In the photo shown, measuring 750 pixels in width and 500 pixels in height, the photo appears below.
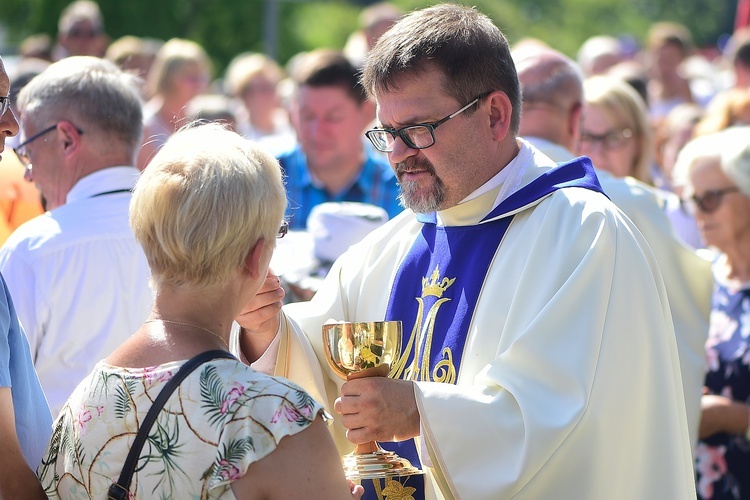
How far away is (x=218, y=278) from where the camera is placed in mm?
2260

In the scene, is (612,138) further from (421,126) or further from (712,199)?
(421,126)

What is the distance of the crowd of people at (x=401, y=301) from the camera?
7.23 feet

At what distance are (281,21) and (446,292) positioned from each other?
20.5m

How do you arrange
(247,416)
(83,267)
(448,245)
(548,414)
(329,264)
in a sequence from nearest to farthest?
(247,416) → (548,414) → (448,245) → (83,267) → (329,264)

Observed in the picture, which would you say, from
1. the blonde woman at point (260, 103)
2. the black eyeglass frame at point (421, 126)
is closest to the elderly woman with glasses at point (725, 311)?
the black eyeglass frame at point (421, 126)

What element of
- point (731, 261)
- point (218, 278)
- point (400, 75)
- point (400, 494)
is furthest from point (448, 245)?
point (731, 261)

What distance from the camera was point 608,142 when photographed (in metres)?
5.62

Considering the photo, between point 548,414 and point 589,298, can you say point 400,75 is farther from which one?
point 548,414

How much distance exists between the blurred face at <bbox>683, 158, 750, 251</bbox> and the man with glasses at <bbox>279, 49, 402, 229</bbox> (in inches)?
73.2

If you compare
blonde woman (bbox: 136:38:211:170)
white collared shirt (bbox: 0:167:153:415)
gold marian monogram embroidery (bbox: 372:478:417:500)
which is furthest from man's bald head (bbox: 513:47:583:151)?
blonde woman (bbox: 136:38:211:170)

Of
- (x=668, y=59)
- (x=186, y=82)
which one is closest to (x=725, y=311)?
(x=186, y=82)

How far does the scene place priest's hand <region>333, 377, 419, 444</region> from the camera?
8.92ft

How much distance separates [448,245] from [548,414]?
0.76 m

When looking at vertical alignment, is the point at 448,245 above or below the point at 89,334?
above
